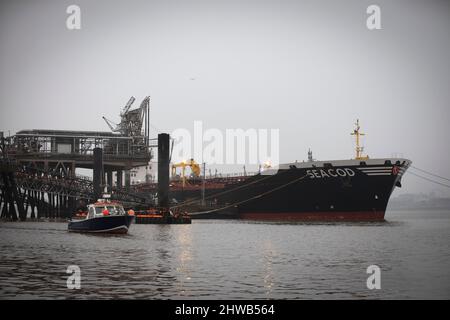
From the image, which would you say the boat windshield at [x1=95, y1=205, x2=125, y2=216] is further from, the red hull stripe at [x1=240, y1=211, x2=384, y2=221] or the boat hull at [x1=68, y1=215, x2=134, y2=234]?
the red hull stripe at [x1=240, y1=211, x2=384, y2=221]

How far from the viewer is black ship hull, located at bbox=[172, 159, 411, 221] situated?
253ft

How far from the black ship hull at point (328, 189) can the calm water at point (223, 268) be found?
98.3 feet

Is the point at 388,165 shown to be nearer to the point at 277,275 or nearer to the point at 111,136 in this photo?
the point at 277,275

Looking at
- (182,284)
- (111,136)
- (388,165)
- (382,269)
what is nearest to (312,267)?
(382,269)

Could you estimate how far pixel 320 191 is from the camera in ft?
264

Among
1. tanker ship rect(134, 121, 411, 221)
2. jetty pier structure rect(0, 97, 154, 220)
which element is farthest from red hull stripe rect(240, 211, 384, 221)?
jetty pier structure rect(0, 97, 154, 220)

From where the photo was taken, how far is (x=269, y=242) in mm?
47312

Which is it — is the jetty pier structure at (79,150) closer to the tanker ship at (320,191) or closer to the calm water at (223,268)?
the tanker ship at (320,191)

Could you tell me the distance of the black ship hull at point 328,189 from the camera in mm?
77062

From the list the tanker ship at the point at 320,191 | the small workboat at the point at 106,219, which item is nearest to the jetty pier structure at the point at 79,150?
the tanker ship at the point at 320,191

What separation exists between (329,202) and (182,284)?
191 feet

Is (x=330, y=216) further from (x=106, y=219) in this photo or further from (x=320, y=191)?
(x=106, y=219)

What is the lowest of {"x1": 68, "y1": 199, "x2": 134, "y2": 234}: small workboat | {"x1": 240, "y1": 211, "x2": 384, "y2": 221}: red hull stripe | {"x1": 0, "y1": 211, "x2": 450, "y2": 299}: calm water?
{"x1": 240, "y1": 211, "x2": 384, "y2": 221}: red hull stripe

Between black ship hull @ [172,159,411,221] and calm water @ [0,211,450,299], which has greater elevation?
black ship hull @ [172,159,411,221]
